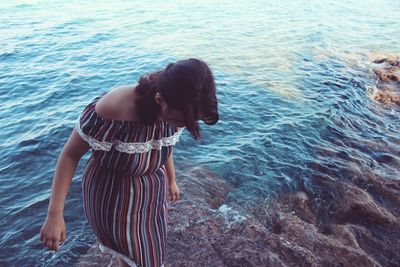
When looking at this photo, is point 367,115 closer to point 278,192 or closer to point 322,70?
point 322,70

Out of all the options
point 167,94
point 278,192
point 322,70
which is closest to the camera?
point 167,94

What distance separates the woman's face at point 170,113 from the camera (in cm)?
207

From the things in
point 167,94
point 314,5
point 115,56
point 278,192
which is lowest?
point 314,5

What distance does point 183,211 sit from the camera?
190 inches

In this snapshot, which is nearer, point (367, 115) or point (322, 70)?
point (367, 115)

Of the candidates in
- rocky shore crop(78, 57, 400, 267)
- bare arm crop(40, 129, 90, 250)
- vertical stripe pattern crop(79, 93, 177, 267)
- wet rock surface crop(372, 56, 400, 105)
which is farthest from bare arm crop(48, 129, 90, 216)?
wet rock surface crop(372, 56, 400, 105)

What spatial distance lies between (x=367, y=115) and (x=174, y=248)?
5.73m

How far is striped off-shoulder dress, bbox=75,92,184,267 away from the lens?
7.36 ft

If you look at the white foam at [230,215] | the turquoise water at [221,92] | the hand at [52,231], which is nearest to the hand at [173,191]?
the hand at [52,231]

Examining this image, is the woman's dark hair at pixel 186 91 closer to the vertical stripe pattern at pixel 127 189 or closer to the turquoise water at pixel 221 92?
the vertical stripe pattern at pixel 127 189

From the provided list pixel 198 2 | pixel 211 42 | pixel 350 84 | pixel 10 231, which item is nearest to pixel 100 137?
pixel 10 231

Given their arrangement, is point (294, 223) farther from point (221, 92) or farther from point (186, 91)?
point (221, 92)

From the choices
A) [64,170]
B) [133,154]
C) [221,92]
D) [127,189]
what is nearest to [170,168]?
[127,189]

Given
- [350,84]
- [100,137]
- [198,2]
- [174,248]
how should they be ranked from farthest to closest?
[198,2] → [350,84] → [174,248] → [100,137]
